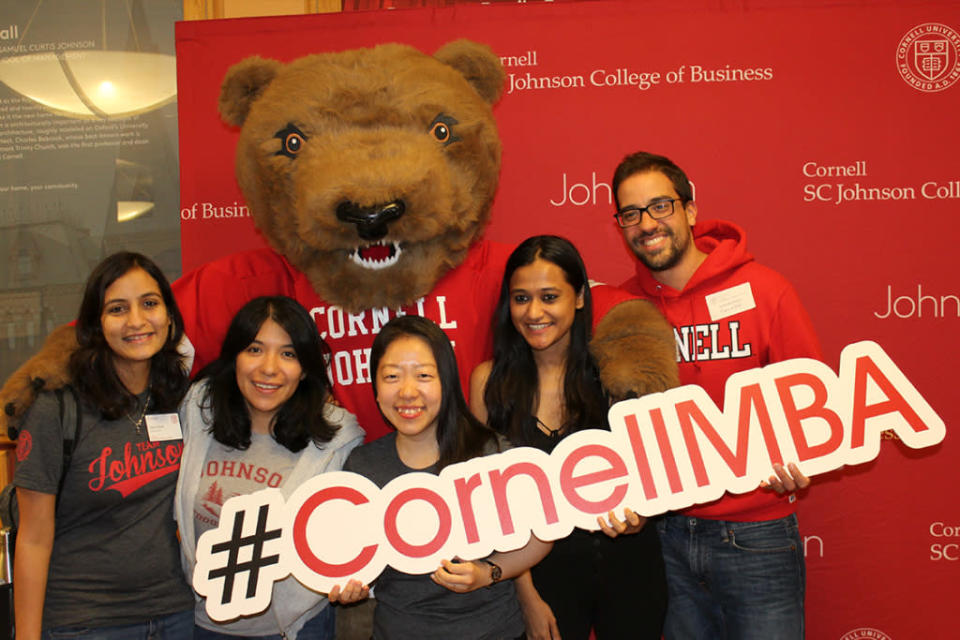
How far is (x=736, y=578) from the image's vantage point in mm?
2139

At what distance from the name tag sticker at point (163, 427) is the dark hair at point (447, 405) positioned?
56 centimetres

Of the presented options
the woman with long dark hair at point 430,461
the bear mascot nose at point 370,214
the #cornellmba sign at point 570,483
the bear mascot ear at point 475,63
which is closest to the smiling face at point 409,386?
the woman with long dark hair at point 430,461

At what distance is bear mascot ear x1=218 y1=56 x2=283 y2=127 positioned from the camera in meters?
2.47

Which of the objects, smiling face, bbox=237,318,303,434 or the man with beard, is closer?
smiling face, bbox=237,318,303,434

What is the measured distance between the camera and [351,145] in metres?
2.17

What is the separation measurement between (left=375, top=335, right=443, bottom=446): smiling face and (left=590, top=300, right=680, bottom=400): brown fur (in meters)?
0.51

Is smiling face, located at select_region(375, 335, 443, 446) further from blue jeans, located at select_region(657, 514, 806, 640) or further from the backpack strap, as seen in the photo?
blue jeans, located at select_region(657, 514, 806, 640)

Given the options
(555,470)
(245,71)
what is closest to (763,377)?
(555,470)

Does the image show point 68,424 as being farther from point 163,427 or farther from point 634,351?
point 634,351

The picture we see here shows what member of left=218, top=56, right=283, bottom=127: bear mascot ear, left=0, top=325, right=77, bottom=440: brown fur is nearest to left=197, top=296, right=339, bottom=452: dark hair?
left=0, top=325, right=77, bottom=440: brown fur

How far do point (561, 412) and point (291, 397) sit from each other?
0.76 m

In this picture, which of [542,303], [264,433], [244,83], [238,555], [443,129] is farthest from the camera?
[244,83]

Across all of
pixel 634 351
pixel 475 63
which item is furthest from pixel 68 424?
pixel 475 63

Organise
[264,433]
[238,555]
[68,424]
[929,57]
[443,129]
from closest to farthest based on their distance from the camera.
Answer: [238,555] < [68,424] < [264,433] < [443,129] < [929,57]
